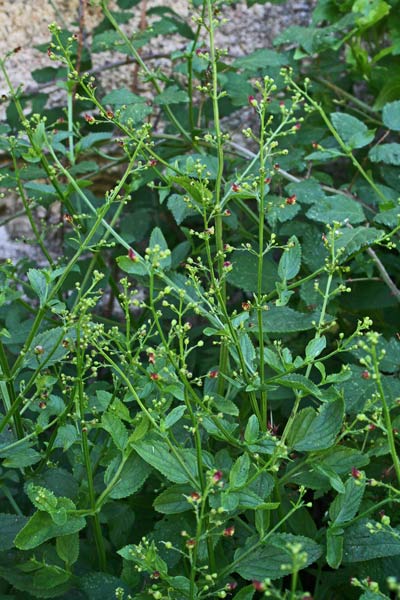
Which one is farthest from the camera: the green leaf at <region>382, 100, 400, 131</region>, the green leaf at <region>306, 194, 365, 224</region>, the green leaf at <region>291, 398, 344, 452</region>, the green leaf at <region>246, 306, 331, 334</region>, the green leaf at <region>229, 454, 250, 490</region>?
the green leaf at <region>382, 100, 400, 131</region>

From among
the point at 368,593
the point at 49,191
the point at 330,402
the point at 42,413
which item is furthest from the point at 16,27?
the point at 368,593

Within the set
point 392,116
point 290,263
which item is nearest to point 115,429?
point 290,263

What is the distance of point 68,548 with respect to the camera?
94 cm

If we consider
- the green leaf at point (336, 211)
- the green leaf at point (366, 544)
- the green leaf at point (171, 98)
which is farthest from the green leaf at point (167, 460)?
the green leaf at point (171, 98)

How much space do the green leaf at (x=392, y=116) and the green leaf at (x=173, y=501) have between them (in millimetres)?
763

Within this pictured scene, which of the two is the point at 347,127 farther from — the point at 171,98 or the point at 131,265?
the point at 131,265

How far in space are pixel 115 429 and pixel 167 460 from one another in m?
0.08

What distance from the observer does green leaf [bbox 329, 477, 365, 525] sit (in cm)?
93

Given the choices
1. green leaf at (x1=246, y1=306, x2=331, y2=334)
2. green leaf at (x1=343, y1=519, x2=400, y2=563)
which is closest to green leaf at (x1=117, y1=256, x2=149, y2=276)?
green leaf at (x1=246, y1=306, x2=331, y2=334)

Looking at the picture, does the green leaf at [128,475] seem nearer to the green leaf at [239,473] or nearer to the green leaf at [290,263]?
the green leaf at [239,473]

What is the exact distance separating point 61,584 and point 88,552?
0.13 metres

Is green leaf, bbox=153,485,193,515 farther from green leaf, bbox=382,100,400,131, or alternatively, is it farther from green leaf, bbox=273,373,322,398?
green leaf, bbox=382,100,400,131

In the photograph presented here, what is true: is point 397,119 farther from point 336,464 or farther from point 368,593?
point 368,593

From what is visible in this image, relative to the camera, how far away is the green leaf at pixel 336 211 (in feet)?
4.22
